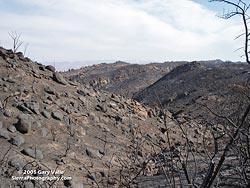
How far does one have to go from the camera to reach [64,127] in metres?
9.15

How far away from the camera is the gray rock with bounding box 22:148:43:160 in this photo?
7281 mm

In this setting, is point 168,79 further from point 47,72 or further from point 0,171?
point 0,171

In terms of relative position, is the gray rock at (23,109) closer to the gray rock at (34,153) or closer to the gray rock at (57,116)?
the gray rock at (57,116)

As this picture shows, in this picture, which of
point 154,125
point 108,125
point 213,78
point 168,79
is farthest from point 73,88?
point 168,79

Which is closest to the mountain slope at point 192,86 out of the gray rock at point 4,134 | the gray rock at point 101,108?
the gray rock at point 101,108

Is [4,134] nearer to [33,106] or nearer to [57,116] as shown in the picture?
[33,106]

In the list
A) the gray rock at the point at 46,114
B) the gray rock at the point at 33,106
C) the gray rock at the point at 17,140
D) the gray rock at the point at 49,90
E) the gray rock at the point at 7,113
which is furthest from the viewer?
the gray rock at the point at 49,90

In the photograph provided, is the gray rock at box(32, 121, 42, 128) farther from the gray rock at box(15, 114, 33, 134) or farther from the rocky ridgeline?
the gray rock at box(15, 114, 33, 134)

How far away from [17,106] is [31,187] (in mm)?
3248

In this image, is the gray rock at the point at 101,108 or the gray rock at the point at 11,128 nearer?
the gray rock at the point at 11,128

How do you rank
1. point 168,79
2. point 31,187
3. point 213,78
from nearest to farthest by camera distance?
point 31,187
point 213,78
point 168,79

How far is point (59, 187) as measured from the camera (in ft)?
20.6

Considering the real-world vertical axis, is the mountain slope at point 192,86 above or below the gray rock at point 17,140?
above

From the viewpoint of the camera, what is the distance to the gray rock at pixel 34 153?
7281mm
